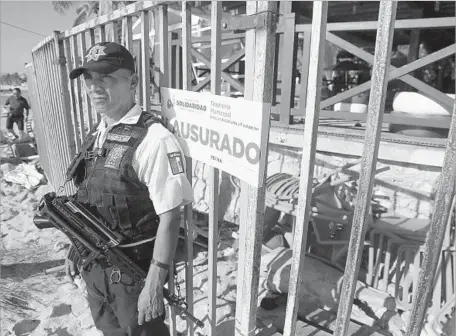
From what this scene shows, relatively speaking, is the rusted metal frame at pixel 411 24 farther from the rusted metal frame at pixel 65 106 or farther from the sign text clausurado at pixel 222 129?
the rusted metal frame at pixel 65 106

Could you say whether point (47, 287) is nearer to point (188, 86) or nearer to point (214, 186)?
point (214, 186)

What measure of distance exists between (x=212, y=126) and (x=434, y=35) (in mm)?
9737

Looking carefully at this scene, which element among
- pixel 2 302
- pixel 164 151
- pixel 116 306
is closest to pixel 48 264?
pixel 2 302

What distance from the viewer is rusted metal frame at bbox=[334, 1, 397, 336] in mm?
938

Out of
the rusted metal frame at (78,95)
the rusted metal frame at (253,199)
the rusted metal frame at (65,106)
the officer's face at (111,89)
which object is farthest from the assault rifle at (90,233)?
the rusted metal frame at (65,106)

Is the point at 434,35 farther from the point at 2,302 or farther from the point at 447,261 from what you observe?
the point at 2,302

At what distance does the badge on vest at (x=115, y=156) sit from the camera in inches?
64.2

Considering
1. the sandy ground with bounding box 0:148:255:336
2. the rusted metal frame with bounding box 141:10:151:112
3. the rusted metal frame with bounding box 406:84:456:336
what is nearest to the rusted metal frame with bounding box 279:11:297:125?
the sandy ground with bounding box 0:148:255:336

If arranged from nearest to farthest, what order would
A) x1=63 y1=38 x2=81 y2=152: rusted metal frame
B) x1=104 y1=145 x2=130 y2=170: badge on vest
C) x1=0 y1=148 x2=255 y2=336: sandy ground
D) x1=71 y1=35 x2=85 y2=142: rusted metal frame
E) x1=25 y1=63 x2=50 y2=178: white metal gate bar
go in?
1. x1=104 y1=145 x2=130 y2=170: badge on vest
2. x1=0 y1=148 x2=255 y2=336: sandy ground
3. x1=71 y1=35 x2=85 y2=142: rusted metal frame
4. x1=63 y1=38 x2=81 y2=152: rusted metal frame
5. x1=25 y1=63 x2=50 y2=178: white metal gate bar

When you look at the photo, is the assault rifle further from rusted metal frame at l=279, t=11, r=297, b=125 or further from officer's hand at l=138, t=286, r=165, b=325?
rusted metal frame at l=279, t=11, r=297, b=125

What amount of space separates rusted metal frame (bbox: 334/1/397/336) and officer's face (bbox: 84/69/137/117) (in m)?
1.21

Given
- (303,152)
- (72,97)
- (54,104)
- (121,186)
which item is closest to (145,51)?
(121,186)

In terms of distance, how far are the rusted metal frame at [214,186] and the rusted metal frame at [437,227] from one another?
0.86 meters

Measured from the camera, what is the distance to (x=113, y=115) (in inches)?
71.6
